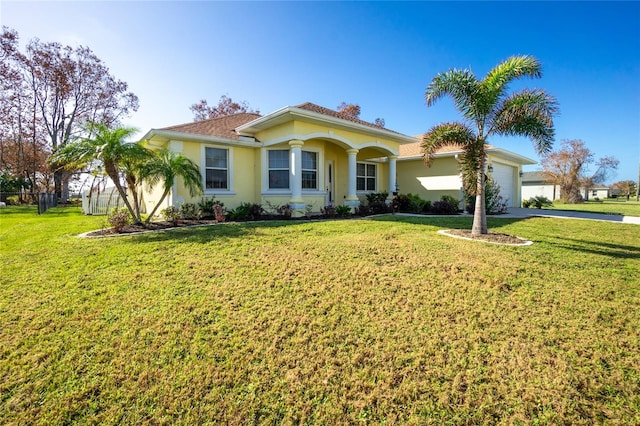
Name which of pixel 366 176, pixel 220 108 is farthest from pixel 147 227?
pixel 220 108

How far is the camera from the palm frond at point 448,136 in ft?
26.3

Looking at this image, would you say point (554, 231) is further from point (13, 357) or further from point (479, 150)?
point (13, 357)

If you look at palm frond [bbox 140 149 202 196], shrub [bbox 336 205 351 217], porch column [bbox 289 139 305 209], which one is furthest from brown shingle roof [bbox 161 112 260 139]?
shrub [bbox 336 205 351 217]

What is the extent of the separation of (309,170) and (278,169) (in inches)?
56.0

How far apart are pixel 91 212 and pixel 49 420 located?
1574 cm

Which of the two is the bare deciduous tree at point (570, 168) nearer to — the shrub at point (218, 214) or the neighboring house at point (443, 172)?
the neighboring house at point (443, 172)

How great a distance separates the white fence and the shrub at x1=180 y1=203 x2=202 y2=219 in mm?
6767

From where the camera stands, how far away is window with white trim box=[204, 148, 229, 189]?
11469 mm

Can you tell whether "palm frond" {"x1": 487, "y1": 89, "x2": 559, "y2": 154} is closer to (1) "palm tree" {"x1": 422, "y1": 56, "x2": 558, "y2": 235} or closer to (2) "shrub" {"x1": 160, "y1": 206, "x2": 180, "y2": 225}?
(1) "palm tree" {"x1": 422, "y1": 56, "x2": 558, "y2": 235}

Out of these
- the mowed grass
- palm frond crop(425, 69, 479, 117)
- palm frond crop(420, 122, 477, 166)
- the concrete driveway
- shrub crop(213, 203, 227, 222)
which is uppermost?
palm frond crop(425, 69, 479, 117)

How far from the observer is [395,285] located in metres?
4.55

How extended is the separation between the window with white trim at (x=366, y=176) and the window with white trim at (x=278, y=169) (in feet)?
17.1

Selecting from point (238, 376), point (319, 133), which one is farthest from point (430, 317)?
point (319, 133)

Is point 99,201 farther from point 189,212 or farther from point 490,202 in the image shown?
point 490,202
